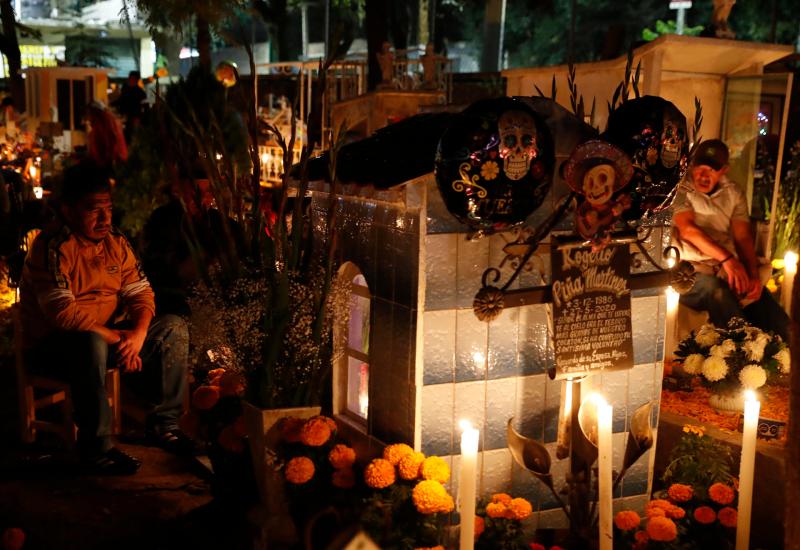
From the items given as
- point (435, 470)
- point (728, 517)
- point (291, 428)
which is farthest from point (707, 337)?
point (291, 428)

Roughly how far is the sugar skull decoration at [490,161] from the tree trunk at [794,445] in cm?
100

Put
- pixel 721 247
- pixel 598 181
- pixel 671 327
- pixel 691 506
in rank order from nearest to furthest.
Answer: pixel 598 181, pixel 691 506, pixel 721 247, pixel 671 327

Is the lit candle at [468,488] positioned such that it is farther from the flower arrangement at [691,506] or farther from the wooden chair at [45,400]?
the wooden chair at [45,400]

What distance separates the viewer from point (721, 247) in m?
6.07

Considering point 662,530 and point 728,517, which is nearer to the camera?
point 662,530

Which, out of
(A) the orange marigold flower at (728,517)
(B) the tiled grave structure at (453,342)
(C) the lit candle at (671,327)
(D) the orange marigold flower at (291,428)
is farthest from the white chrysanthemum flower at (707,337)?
(D) the orange marigold flower at (291,428)

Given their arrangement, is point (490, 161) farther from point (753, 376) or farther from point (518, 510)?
point (753, 376)

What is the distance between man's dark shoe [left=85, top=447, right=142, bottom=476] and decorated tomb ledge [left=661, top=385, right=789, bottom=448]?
9.89ft

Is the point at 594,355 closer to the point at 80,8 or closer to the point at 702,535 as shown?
the point at 702,535

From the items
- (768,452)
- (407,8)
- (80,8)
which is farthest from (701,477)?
(80,8)

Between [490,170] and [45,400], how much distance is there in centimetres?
338

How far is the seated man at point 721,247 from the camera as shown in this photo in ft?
19.6

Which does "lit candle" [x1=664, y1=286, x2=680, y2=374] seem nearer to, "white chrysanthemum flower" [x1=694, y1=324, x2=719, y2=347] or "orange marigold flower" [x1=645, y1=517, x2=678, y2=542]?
"white chrysanthemum flower" [x1=694, y1=324, x2=719, y2=347]

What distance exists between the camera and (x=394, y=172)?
11.4 ft
